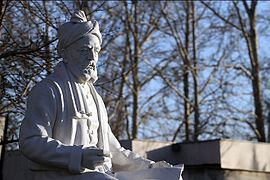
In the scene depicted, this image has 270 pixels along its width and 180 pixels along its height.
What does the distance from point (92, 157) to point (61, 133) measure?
1.79 ft

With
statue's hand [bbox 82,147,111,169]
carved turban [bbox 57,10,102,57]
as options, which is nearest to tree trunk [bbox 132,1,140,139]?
carved turban [bbox 57,10,102,57]

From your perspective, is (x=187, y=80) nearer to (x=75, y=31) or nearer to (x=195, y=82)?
(x=195, y=82)

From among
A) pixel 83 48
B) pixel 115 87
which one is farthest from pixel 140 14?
pixel 83 48

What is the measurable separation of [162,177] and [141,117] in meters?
18.5

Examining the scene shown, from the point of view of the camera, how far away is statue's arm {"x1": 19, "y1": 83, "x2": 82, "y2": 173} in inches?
196

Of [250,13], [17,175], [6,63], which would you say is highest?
[250,13]

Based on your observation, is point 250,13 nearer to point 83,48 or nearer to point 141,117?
point 141,117

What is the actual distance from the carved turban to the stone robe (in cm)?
22

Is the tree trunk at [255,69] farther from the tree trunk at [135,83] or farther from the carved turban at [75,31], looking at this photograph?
the carved turban at [75,31]

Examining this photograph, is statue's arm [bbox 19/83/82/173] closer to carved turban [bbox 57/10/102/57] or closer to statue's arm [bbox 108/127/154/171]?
carved turban [bbox 57/10/102/57]

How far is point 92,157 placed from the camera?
493 cm

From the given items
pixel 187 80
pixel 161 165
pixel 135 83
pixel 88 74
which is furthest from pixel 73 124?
pixel 187 80

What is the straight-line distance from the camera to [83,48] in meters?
5.59

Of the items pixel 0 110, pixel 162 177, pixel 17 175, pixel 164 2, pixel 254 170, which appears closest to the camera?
pixel 162 177
